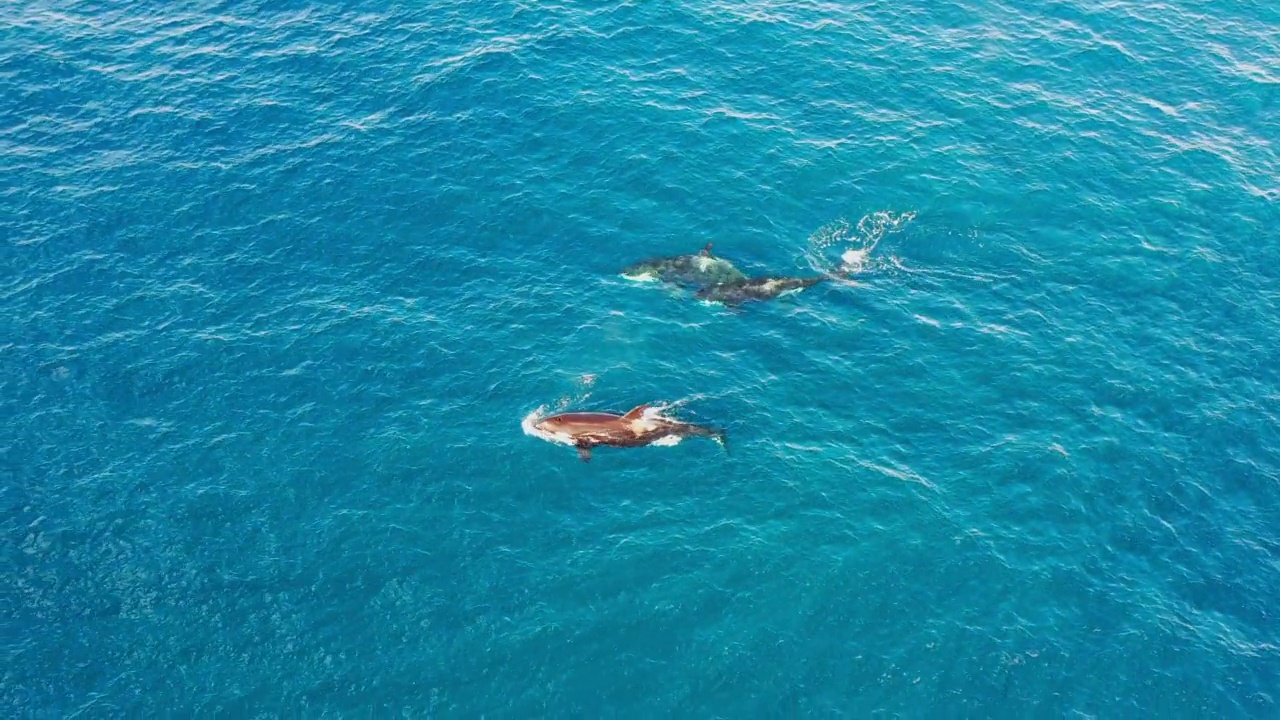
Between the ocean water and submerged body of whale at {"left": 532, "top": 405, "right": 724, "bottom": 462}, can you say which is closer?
the ocean water

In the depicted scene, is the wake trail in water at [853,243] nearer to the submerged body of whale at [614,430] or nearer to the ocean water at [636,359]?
the ocean water at [636,359]

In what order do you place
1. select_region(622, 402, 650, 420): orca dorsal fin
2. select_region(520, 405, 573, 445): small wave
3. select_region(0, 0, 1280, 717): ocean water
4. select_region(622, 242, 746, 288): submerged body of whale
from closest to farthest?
select_region(0, 0, 1280, 717): ocean water < select_region(520, 405, 573, 445): small wave < select_region(622, 402, 650, 420): orca dorsal fin < select_region(622, 242, 746, 288): submerged body of whale

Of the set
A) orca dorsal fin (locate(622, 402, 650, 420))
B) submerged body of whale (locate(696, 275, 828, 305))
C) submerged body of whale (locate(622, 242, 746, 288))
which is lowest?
orca dorsal fin (locate(622, 402, 650, 420))

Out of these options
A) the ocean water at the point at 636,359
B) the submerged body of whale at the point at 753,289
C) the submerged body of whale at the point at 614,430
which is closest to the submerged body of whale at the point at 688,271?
the submerged body of whale at the point at 753,289

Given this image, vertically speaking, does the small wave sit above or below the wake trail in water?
below

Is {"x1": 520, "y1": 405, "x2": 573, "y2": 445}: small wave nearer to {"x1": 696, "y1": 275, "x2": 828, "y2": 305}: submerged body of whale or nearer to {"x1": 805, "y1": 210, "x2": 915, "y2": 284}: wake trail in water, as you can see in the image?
{"x1": 696, "y1": 275, "x2": 828, "y2": 305}: submerged body of whale

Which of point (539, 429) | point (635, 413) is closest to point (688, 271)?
point (635, 413)

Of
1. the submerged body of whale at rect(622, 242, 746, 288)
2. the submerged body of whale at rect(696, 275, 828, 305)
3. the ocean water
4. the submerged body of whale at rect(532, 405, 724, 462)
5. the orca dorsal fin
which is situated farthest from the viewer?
the submerged body of whale at rect(622, 242, 746, 288)

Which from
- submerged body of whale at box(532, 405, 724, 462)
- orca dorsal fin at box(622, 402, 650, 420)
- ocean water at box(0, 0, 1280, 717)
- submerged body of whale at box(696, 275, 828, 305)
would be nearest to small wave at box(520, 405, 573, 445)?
submerged body of whale at box(532, 405, 724, 462)
